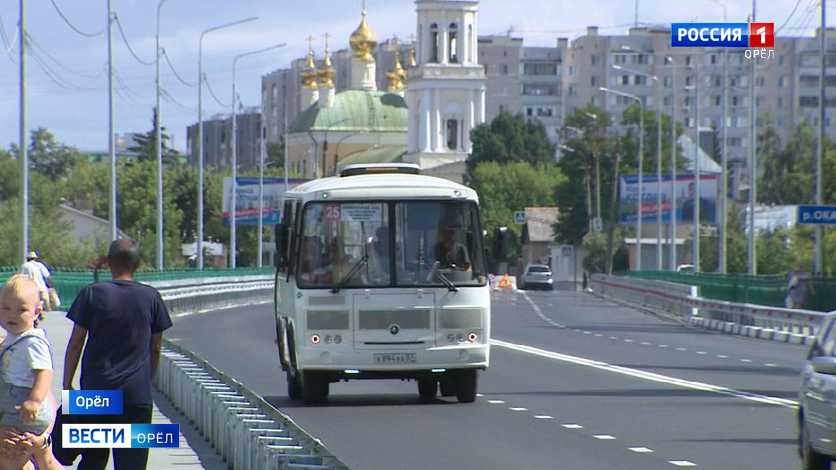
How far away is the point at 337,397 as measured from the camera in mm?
23547

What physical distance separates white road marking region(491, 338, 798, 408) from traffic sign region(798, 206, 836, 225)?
1037cm

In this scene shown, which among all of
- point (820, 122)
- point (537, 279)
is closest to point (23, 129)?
point (820, 122)

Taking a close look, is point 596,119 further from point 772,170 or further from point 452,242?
point 452,242

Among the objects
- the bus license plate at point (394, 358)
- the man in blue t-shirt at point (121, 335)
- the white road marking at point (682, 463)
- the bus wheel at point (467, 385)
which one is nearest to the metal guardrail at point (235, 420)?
the man in blue t-shirt at point (121, 335)

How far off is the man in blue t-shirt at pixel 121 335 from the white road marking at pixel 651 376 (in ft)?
38.2

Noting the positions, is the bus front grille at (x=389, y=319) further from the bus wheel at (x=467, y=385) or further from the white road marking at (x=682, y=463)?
the white road marking at (x=682, y=463)

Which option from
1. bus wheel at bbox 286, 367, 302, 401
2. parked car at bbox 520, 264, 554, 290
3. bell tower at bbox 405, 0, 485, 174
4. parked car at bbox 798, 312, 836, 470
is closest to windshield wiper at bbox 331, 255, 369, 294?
bus wheel at bbox 286, 367, 302, 401

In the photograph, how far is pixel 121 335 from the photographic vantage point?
440 inches

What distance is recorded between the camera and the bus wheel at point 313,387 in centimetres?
2188

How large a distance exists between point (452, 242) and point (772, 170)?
522 feet

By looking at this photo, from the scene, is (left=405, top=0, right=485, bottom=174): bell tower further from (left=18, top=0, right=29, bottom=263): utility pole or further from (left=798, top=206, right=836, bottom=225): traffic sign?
(left=798, top=206, right=836, bottom=225): traffic sign

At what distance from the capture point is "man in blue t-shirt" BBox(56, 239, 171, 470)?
1109 centimetres

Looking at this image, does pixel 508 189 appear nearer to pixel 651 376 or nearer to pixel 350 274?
pixel 651 376

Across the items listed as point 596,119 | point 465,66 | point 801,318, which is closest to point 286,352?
point 801,318
